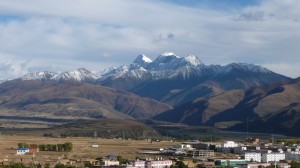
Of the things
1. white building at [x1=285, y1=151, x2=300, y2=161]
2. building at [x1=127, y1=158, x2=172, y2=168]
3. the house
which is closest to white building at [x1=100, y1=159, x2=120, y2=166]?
building at [x1=127, y1=158, x2=172, y2=168]

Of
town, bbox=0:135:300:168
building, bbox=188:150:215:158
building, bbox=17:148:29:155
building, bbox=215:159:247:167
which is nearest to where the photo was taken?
town, bbox=0:135:300:168

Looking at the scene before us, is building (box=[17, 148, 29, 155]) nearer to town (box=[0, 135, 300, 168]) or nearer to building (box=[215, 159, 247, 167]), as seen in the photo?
town (box=[0, 135, 300, 168])

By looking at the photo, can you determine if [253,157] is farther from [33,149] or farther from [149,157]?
[33,149]

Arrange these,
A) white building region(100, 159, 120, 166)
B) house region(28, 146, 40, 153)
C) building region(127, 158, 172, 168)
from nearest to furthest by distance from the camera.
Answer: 1. building region(127, 158, 172, 168)
2. white building region(100, 159, 120, 166)
3. house region(28, 146, 40, 153)

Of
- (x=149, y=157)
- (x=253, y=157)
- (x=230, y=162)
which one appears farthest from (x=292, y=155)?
(x=149, y=157)

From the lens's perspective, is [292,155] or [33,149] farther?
[33,149]

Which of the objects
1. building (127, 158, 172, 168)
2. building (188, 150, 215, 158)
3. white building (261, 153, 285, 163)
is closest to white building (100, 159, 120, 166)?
building (127, 158, 172, 168)

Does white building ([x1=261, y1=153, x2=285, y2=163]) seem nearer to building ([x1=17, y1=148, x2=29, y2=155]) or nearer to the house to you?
building ([x1=17, y1=148, x2=29, y2=155])

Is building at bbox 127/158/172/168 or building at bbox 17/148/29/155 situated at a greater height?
building at bbox 17/148/29/155

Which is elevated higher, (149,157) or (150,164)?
(149,157)

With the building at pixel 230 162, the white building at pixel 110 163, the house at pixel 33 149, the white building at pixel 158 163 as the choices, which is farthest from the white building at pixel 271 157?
the house at pixel 33 149

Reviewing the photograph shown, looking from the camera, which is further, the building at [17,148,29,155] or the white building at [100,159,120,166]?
the building at [17,148,29,155]

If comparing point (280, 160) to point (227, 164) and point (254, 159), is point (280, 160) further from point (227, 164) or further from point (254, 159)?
point (227, 164)

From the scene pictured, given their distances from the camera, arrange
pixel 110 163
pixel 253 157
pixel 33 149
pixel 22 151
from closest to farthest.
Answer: pixel 110 163 → pixel 253 157 → pixel 22 151 → pixel 33 149
